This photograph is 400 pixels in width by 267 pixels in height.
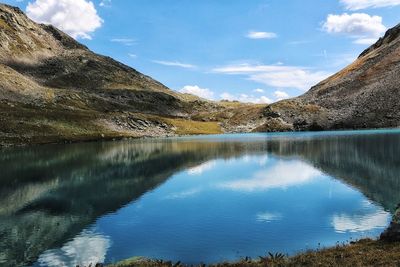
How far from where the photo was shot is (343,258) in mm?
21125

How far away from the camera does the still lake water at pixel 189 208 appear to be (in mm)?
28781

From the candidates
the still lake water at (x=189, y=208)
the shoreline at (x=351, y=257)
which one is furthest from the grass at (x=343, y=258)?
the still lake water at (x=189, y=208)

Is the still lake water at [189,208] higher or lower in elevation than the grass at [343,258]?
lower

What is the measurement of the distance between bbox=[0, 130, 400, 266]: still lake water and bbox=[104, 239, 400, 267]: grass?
3.64 meters

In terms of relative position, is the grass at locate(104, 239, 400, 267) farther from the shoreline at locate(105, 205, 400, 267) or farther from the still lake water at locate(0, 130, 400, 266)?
the still lake water at locate(0, 130, 400, 266)

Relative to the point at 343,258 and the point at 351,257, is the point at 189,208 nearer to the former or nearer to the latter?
the point at 343,258

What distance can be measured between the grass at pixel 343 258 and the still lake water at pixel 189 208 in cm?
364

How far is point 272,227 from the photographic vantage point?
3375 centimetres

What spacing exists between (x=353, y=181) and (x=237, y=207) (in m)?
22.5

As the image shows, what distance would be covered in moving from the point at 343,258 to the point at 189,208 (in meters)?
23.6

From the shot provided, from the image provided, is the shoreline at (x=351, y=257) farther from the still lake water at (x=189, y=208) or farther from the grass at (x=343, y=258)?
the still lake water at (x=189, y=208)

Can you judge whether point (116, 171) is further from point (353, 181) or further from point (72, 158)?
point (353, 181)

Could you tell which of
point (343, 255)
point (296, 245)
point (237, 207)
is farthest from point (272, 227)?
point (343, 255)

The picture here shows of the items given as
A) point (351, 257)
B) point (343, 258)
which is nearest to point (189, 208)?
point (343, 258)
